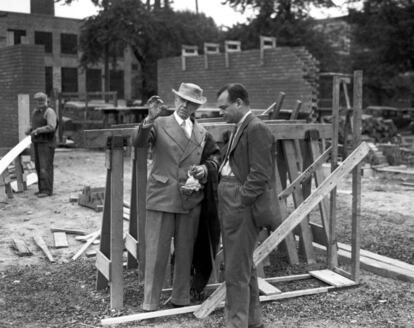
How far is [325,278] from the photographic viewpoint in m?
5.82

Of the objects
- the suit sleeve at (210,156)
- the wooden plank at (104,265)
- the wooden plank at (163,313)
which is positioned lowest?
the wooden plank at (163,313)

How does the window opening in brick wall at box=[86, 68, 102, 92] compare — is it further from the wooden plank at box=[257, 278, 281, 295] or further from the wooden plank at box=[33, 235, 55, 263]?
the wooden plank at box=[257, 278, 281, 295]

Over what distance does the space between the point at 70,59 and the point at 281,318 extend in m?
56.9

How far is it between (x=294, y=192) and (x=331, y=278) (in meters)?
1.05

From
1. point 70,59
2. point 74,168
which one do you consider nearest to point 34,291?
point 74,168

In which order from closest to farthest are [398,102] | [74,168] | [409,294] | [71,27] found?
[409,294] → [74,168] → [398,102] → [71,27]

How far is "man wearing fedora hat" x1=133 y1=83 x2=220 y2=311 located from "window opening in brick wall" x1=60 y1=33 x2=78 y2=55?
182 ft

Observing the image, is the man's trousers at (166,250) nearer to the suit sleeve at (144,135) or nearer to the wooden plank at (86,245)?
the suit sleeve at (144,135)

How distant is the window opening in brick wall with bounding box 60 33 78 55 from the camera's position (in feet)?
190

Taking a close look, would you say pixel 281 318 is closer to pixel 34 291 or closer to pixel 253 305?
pixel 253 305

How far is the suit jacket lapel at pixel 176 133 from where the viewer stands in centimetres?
492

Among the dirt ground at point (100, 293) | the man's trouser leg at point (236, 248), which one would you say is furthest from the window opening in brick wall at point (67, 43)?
the man's trouser leg at point (236, 248)

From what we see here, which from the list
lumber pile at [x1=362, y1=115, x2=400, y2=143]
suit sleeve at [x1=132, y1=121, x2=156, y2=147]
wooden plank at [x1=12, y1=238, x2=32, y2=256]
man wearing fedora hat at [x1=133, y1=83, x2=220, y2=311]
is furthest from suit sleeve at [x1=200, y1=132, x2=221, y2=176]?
lumber pile at [x1=362, y1=115, x2=400, y2=143]

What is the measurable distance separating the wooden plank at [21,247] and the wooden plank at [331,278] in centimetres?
351
